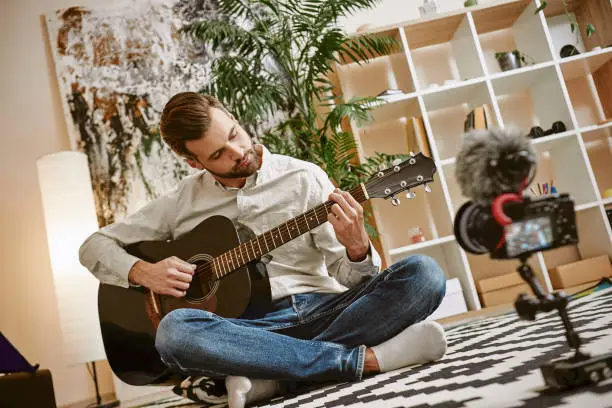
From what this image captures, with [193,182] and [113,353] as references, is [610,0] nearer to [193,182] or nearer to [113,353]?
[193,182]

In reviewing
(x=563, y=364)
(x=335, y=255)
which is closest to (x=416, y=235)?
(x=335, y=255)

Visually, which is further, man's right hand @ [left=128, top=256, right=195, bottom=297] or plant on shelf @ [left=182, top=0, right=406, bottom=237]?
plant on shelf @ [left=182, top=0, right=406, bottom=237]

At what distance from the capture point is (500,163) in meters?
0.81

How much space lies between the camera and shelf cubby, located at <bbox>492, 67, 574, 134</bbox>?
3.17 metres

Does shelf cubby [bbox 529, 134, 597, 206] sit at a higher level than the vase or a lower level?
lower

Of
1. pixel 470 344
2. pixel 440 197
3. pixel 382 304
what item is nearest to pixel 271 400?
pixel 382 304

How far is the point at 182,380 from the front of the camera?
76.3 inches

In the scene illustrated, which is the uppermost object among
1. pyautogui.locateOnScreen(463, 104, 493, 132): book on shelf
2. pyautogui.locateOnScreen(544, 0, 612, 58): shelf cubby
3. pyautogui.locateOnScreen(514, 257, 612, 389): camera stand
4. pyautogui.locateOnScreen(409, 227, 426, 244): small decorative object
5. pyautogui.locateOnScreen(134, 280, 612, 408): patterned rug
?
pyautogui.locateOnScreen(544, 0, 612, 58): shelf cubby

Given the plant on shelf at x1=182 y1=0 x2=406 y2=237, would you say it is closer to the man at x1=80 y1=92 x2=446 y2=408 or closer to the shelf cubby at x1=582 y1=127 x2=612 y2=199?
the man at x1=80 y1=92 x2=446 y2=408

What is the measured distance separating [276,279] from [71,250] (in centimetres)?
158

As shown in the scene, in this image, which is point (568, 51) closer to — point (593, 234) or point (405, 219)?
point (593, 234)

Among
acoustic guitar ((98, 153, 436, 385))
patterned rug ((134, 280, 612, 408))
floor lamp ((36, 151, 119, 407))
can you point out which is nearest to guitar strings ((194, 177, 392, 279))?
acoustic guitar ((98, 153, 436, 385))

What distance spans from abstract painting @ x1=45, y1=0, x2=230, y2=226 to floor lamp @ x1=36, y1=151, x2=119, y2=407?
36 centimetres

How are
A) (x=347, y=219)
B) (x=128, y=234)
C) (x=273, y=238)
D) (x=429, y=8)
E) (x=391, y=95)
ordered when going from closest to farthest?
(x=347, y=219) < (x=273, y=238) < (x=128, y=234) < (x=391, y=95) < (x=429, y=8)
